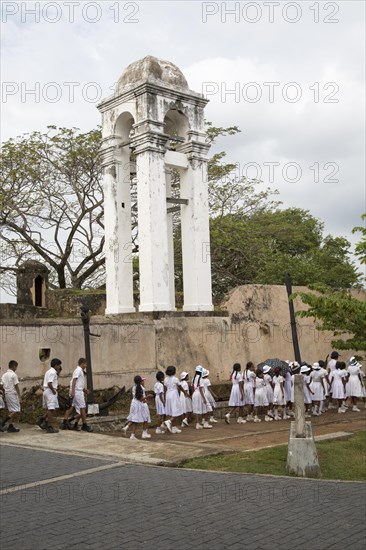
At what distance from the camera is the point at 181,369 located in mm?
16312

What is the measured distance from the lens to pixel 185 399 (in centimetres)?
1427

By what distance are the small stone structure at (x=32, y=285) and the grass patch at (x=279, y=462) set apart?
13703 mm

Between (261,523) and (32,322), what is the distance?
28.7ft

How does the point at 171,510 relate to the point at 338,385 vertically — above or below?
below

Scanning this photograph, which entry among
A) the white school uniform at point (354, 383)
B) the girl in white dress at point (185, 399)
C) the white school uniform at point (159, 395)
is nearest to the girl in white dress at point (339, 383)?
the white school uniform at point (354, 383)

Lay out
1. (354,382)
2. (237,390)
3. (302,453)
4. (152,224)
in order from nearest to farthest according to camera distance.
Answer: (302,453)
(237,390)
(152,224)
(354,382)

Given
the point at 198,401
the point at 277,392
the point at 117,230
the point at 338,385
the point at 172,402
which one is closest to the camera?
the point at 172,402

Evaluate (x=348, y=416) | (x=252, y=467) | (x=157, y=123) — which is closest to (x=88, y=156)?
(x=157, y=123)

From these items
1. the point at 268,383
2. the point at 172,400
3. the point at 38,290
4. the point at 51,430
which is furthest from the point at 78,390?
the point at 38,290

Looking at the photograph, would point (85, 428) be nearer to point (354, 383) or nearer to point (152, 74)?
point (354, 383)

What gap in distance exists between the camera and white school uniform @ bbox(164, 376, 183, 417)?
1321 centimetres

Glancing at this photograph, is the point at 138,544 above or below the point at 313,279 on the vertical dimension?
below

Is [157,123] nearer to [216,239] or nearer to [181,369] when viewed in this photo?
[181,369]

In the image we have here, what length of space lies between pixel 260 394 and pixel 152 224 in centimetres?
501
